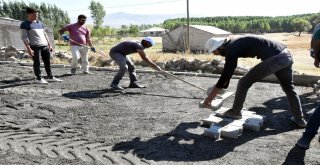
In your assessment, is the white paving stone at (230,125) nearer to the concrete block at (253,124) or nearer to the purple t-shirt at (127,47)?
the concrete block at (253,124)

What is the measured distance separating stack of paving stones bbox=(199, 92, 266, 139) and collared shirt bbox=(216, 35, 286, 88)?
588mm

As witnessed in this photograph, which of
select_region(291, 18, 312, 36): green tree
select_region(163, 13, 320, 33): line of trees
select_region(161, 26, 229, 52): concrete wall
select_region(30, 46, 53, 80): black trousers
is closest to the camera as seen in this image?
select_region(30, 46, 53, 80): black trousers

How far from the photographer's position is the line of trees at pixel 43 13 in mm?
48750

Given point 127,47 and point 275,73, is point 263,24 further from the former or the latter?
point 275,73

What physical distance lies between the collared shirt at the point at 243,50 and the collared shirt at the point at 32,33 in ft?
15.9

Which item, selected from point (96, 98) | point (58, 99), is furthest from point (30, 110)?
point (96, 98)

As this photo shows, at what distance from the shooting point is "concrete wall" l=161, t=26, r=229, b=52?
33.5 m

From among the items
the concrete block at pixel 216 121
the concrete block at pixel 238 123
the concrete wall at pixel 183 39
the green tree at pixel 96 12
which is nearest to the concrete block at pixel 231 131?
the concrete block at pixel 238 123

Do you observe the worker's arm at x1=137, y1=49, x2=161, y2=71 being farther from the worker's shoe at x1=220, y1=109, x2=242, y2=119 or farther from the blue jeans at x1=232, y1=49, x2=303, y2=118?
the blue jeans at x1=232, y1=49, x2=303, y2=118

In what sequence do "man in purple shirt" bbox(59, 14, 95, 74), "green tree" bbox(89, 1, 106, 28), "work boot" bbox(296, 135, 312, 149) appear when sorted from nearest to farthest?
1. "work boot" bbox(296, 135, 312, 149)
2. "man in purple shirt" bbox(59, 14, 95, 74)
3. "green tree" bbox(89, 1, 106, 28)

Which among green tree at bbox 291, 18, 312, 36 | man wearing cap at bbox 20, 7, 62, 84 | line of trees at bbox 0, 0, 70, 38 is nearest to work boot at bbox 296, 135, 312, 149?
man wearing cap at bbox 20, 7, 62, 84

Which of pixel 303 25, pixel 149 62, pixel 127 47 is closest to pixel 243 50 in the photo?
pixel 149 62

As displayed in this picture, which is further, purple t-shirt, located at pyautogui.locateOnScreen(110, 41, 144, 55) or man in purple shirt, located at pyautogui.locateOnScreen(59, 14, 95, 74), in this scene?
man in purple shirt, located at pyautogui.locateOnScreen(59, 14, 95, 74)

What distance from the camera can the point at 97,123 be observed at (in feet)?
16.5
